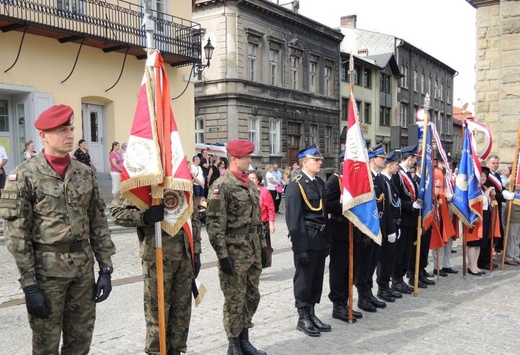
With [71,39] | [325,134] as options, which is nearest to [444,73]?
[325,134]

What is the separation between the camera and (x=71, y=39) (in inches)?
579

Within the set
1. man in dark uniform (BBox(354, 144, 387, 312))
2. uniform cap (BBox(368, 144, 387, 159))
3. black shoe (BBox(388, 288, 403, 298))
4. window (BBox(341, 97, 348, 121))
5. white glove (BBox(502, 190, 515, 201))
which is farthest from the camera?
window (BBox(341, 97, 348, 121))

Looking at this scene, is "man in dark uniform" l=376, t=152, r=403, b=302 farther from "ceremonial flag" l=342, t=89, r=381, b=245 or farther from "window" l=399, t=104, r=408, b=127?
"window" l=399, t=104, r=408, b=127

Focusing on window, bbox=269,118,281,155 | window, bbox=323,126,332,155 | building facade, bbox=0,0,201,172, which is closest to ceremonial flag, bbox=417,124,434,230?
building facade, bbox=0,0,201,172

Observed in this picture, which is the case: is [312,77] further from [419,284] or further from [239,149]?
[239,149]

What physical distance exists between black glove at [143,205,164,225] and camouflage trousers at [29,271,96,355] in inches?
23.3

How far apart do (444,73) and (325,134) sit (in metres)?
28.7

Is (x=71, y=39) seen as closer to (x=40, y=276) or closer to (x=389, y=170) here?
(x=389, y=170)

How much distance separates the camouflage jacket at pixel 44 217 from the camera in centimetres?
331

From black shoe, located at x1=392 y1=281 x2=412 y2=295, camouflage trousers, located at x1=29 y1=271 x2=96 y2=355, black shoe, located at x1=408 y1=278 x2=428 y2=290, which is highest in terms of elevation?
camouflage trousers, located at x1=29 y1=271 x2=96 y2=355

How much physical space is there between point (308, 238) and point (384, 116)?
1553 inches

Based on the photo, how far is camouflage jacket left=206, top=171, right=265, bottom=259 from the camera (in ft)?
14.9

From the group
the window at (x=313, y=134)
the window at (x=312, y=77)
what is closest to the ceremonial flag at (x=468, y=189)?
the window at (x=313, y=134)

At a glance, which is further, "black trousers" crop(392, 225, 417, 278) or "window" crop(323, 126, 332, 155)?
"window" crop(323, 126, 332, 155)
